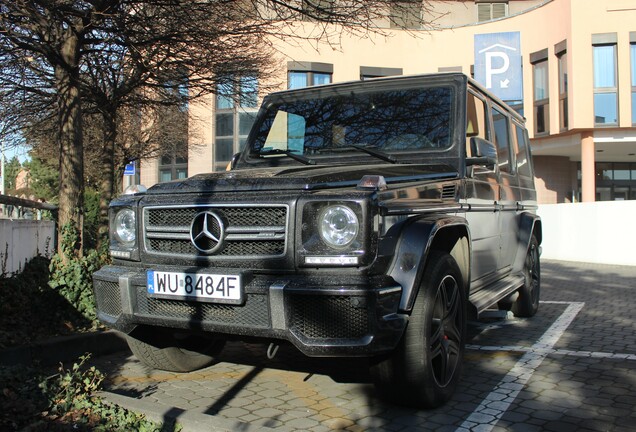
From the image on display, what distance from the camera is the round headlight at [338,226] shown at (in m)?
3.09

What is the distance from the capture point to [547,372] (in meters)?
4.53

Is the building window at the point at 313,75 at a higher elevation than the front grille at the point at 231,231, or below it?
higher

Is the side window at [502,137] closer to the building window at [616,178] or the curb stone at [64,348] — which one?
the curb stone at [64,348]

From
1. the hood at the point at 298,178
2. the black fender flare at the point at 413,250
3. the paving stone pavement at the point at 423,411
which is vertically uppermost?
the hood at the point at 298,178

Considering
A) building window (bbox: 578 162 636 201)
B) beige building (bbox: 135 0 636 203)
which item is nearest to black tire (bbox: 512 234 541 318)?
beige building (bbox: 135 0 636 203)

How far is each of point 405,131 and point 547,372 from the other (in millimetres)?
2154

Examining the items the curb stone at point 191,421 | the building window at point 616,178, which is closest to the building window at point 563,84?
the building window at point 616,178

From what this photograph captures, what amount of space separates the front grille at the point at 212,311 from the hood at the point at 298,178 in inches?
25.4

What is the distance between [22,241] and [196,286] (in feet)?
12.5

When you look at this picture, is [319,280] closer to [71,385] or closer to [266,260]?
[266,260]

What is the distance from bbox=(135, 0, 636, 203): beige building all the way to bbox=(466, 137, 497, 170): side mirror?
1337cm

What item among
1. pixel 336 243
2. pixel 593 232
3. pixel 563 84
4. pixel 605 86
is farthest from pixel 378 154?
pixel 563 84

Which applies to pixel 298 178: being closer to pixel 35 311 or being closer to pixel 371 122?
pixel 371 122

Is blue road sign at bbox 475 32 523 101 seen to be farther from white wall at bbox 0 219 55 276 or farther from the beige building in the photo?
white wall at bbox 0 219 55 276
